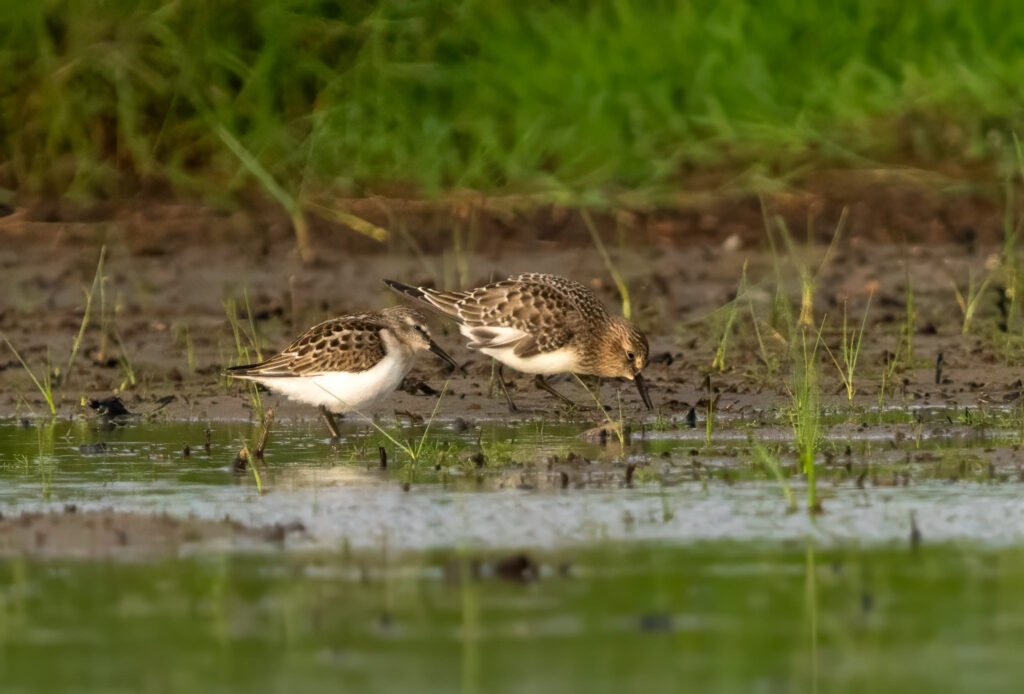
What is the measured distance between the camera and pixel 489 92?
14594mm

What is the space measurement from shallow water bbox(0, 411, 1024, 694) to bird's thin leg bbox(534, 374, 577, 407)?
6.10 ft

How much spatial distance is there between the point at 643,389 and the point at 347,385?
6.49ft

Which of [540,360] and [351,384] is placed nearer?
[351,384]

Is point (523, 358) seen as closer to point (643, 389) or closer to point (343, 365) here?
point (643, 389)

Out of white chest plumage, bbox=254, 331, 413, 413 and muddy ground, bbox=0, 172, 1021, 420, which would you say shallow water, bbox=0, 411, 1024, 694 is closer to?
white chest plumage, bbox=254, 331, 413, 413

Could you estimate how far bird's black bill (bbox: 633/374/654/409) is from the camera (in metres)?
10.8

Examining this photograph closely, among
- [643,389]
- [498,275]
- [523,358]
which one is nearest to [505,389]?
[523,358]

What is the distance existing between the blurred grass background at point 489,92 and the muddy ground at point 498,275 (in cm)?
33

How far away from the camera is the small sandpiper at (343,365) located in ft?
31.9

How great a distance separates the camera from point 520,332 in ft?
37.0

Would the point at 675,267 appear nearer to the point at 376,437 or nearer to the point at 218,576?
the point at 376,437

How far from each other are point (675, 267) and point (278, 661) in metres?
9.23

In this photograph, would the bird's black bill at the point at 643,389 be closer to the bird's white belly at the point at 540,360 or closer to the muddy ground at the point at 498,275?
the muddy ground at the point at 498,275

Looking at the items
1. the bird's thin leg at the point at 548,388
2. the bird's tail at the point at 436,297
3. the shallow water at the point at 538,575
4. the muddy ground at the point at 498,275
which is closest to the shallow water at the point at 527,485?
the shallow water at the point at 538,575
